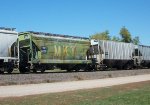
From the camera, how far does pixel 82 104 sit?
11961 millimetres

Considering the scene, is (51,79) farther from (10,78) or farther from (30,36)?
(30,36)

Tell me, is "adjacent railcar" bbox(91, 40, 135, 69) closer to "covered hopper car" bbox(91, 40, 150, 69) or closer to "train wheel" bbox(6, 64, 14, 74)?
"covered hopper car" bbox(91, 40, 150, 69)

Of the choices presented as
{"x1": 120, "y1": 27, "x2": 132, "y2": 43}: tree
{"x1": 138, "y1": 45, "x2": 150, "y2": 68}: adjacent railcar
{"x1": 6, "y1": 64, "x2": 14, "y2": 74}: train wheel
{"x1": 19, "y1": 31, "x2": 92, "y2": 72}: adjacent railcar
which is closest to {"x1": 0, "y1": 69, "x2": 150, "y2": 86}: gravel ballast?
{"x1": 6, "y1": 64, "x2": 14, "y2": 74}: train wheel

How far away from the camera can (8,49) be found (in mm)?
24516

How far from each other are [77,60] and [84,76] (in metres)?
6.79

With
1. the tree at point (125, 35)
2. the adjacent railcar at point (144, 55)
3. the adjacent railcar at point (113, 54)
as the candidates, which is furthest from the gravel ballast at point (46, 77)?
the tree at point (125, 35)

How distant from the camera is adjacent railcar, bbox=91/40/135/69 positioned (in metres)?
36.0

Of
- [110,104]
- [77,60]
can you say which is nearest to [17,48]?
[77,60]

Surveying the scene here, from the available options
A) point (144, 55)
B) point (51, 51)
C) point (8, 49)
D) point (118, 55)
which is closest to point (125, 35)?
point (144, 55)

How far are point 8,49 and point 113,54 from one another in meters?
17.3

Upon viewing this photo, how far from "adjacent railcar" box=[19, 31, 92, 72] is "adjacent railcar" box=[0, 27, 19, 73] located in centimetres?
220

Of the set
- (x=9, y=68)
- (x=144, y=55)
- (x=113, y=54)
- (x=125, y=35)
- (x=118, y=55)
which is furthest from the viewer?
(x=125, y=35)

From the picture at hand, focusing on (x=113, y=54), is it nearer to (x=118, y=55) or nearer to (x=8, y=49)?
(x=118, y=55)

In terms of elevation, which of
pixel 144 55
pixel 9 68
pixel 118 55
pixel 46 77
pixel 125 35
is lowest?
pixel 46 77
